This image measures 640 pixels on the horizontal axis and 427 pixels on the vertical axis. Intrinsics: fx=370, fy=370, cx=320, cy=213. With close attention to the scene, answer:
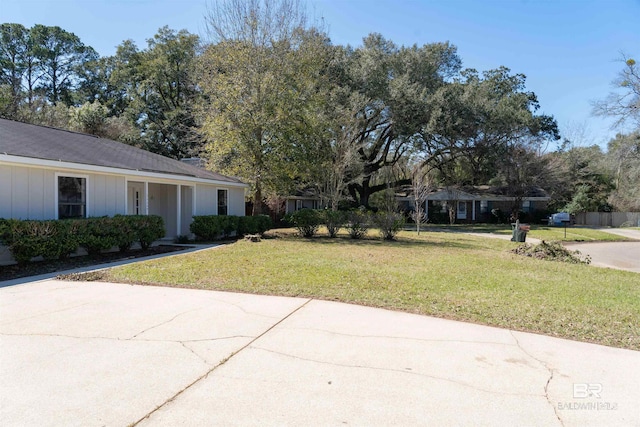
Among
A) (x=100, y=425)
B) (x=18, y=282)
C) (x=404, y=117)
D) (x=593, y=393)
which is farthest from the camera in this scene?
(x=404, y=117)

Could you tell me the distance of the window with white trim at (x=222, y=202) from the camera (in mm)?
17172

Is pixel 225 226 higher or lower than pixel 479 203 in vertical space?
lower

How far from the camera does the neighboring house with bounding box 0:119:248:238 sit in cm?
871

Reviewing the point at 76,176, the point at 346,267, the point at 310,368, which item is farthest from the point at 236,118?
the point at 310,368

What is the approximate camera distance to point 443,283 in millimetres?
7141

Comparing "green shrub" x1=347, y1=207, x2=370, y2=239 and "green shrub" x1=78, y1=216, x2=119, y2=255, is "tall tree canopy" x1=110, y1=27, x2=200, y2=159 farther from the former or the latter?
"green shrub" x1=78, y1=216, x2=119, y2=255

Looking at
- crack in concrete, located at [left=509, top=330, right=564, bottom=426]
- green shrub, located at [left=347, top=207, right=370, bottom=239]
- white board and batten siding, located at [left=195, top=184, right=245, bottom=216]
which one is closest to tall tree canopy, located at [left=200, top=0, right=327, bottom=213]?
white board and batten siding, located at [left=195, top=184, right=245, bottom=216]

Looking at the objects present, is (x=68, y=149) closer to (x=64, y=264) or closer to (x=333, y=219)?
(x=64, y=264)

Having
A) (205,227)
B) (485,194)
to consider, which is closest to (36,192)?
(205,227)

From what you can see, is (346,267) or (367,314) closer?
(367,314)

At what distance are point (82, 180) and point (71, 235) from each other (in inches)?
83.7

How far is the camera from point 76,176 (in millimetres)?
10094

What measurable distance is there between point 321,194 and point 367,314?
16471mm

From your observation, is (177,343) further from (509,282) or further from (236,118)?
(236,118)
